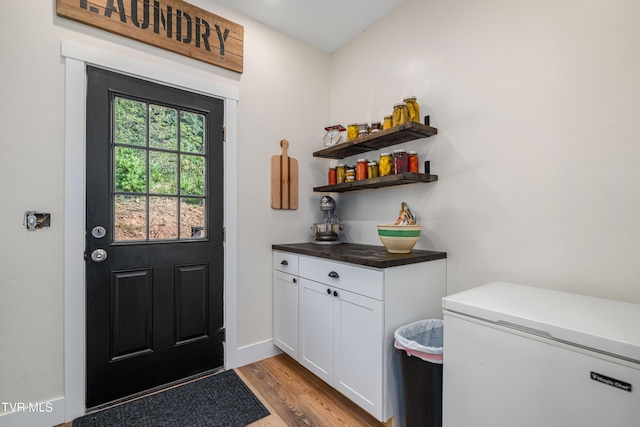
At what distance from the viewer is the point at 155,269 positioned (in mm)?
1947

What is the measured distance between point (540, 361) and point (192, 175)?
2126 mm

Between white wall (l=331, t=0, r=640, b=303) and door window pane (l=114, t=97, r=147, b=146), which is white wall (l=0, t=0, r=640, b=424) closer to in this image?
white wall (l=331, t=0, r=640, b=303)

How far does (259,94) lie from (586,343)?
2434mm

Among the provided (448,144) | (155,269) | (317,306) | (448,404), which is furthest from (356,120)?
(448,404)

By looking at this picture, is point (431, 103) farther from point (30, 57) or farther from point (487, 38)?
point (30, 57)

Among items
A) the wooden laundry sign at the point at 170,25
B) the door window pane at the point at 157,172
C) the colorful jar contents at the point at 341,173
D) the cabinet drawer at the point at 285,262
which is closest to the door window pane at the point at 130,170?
the door window pane at the point at 157,172

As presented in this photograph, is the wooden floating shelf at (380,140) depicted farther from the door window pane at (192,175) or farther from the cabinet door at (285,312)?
the cabinet door at (285,312)

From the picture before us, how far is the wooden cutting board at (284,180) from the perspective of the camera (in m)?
2.48

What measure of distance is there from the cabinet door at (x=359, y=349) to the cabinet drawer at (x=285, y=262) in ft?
1.68

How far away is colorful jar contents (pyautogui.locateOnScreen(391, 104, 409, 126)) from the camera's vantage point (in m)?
1.97

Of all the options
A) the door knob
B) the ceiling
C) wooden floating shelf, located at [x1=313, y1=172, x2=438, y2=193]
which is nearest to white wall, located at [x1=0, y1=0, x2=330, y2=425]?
the door knob

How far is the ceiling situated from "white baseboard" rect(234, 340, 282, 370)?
2608 mm

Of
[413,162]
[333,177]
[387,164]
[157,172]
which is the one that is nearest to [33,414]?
[157,172]

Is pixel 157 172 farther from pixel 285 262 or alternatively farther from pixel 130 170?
pixel 285 262
